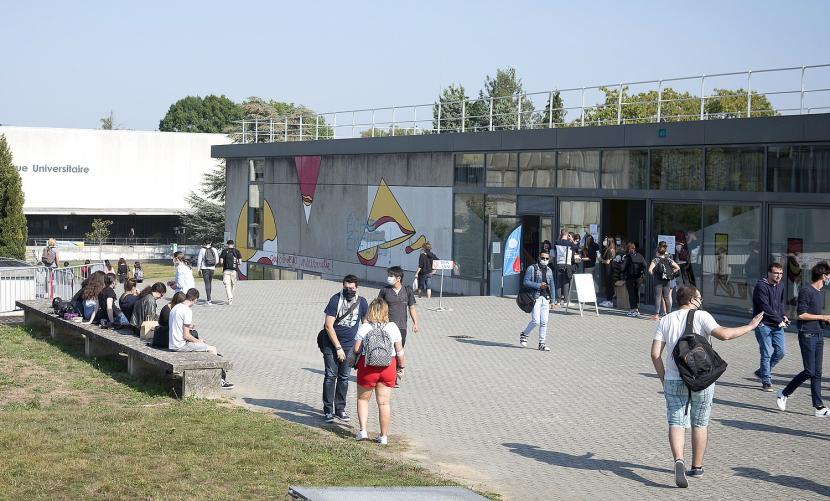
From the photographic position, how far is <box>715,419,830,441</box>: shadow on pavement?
37.6 ft

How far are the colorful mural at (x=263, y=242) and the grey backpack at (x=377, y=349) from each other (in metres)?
28.5

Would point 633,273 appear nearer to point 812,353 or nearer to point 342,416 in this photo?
point 812,353

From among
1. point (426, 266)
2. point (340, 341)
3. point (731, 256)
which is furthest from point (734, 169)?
point (340, 341)

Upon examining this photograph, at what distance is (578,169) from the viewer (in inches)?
1009

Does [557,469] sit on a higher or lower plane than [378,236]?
lower

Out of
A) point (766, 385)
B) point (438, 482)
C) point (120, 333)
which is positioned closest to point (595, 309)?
point (766, 385)

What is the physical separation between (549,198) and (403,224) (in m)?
6.37

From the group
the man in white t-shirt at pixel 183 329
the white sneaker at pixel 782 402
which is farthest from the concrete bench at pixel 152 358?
the white sneaker at pixel 782 402

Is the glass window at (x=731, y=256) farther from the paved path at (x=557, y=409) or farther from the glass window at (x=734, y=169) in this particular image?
the paved path at (x=557, y=409)

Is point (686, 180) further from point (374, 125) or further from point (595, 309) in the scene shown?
point (374, 125)

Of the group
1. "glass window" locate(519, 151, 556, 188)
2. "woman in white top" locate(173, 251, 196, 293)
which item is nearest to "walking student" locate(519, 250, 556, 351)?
"woman in white top" locate(173, 251, 196, 293)

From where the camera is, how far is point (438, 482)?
9188mm

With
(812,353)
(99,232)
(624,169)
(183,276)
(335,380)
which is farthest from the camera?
(99,232)

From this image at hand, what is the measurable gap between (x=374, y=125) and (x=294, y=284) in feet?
18.9
